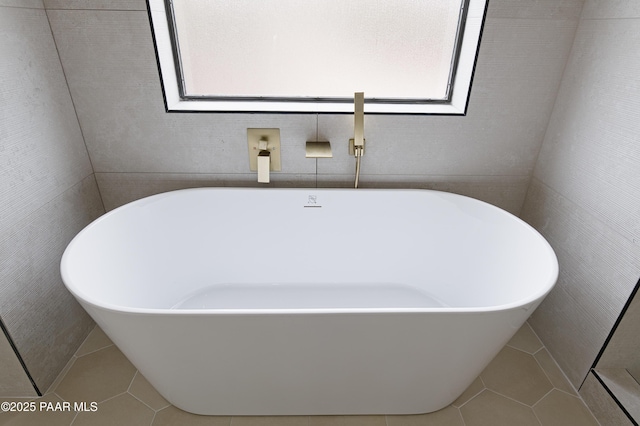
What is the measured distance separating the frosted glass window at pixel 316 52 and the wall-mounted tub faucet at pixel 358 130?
187mm

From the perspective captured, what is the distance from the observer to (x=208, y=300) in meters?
1.64

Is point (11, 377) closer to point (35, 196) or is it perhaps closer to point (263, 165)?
point (35, 196)

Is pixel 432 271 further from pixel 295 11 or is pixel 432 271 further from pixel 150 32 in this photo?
pixel 150 32

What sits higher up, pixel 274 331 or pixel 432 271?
pixel 274 331

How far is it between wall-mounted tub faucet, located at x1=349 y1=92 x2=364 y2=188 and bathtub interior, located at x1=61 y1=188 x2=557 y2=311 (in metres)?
0.17

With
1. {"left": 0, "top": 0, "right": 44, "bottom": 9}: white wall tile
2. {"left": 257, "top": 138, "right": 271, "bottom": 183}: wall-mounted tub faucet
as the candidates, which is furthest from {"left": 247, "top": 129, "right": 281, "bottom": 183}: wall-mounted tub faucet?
{"left": 0, "top": 0, "right": 44, "bottom": 9}: white wall tile

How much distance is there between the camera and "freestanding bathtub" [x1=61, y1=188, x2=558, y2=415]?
0.96m

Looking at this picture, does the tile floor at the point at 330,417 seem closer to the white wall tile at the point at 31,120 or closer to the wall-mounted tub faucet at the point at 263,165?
the white wall tile at the point at 31,120

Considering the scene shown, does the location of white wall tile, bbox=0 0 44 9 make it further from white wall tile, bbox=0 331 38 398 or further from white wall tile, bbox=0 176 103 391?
white wall tile, bbox=0 331 38 398

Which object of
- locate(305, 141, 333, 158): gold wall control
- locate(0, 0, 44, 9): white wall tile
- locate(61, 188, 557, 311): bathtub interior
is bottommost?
locate(61, 188, 557, 311): bathtub interior

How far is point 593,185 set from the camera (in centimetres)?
136

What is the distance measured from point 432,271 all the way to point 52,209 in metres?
1.59

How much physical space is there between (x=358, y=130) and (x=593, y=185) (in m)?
0.90

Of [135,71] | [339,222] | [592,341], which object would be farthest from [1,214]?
[592,341]
